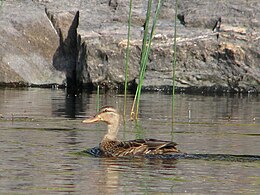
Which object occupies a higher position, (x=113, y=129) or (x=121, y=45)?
(x=121, y=45)

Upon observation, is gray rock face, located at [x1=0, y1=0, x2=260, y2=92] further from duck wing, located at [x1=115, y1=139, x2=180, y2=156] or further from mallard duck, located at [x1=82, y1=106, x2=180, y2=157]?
duck wing, located at [x1=115, y1=139, x2=180, y2=156]

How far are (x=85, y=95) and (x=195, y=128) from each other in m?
5.98

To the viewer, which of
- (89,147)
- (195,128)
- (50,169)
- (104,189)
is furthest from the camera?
(195,128)

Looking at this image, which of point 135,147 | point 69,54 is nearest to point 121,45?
point 69,54

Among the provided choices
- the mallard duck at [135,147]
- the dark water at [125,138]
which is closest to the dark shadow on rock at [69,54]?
the dark water at [125,138]

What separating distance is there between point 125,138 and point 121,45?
7.57 meters

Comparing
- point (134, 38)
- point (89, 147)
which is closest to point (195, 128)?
point (89, 147)

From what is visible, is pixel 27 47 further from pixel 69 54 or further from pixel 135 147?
pixel 135 147

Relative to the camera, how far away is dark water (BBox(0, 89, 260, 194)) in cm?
906

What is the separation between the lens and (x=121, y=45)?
67.2 feet

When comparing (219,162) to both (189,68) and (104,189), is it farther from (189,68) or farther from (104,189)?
(189,68)

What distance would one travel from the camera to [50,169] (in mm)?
9930

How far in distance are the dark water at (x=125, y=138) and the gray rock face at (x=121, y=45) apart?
1.37m

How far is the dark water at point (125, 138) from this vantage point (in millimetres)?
9062
